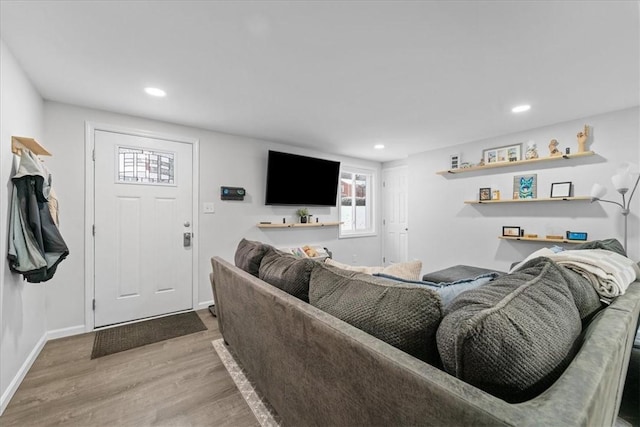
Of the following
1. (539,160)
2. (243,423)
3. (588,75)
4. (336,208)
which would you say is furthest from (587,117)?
(243,423)

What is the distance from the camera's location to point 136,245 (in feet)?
9.51

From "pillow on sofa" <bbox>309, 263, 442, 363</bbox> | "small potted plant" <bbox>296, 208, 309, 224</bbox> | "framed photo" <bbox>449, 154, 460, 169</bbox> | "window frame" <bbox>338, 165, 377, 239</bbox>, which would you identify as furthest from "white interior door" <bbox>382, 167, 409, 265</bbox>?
"pillow on sofa" <bbox>309, 263, 442, 363</bbox>

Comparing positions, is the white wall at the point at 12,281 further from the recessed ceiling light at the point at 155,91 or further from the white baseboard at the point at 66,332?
the recessed ceiling light at the point at 155,91

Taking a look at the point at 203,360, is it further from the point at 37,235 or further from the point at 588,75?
the point at 588,75

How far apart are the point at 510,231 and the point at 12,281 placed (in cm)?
479

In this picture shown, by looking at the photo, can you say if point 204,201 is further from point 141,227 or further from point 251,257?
point 251,257

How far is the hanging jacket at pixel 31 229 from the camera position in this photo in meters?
1.74

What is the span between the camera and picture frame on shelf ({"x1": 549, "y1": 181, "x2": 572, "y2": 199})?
9.97 feet

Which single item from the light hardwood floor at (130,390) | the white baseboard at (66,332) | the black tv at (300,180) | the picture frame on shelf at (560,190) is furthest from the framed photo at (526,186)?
the white baseboard at (66,332)

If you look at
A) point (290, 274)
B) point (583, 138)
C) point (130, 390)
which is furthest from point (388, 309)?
point (583, 138)

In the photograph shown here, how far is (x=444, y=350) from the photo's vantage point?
0.69m

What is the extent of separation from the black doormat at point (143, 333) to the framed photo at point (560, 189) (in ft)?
13.7

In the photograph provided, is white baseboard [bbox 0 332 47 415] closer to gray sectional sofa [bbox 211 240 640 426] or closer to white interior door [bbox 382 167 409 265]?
gray sectional sofa [bbox 211 240 640 426]

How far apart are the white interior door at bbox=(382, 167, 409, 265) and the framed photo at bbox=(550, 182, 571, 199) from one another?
222 centimetres
